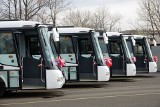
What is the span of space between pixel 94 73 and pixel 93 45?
1337mm

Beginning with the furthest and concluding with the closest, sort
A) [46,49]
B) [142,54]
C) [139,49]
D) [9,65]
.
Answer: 1. [139,49]
2. [142,54]
3. [46,49]
4. [9,65]

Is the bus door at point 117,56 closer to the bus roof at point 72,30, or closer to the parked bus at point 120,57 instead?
the parked bus at point 120,57

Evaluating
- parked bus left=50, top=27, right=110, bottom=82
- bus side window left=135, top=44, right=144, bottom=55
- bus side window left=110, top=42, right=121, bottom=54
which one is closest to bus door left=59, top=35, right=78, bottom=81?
parked bus left=50, top=27, right=110, bottom=82

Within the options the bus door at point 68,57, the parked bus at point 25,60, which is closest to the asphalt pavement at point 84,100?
the parked bus at point 25,60

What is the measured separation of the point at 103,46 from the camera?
2089 cm

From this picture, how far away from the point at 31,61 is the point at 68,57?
3.34 m

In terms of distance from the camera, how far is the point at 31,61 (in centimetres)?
1510

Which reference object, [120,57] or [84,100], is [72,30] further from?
[84,100]

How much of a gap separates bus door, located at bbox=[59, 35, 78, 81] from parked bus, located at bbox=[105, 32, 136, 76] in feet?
15.0

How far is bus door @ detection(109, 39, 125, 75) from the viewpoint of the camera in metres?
22.1

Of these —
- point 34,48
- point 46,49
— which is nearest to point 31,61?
point 34,48

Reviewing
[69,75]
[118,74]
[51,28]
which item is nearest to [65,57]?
[69,75]

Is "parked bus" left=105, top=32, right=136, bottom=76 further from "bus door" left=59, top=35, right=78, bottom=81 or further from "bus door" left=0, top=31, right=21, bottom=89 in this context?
"bus door" left=0, top=31, right=21, bottom=89

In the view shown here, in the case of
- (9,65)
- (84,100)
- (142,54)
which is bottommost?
(84,100)
